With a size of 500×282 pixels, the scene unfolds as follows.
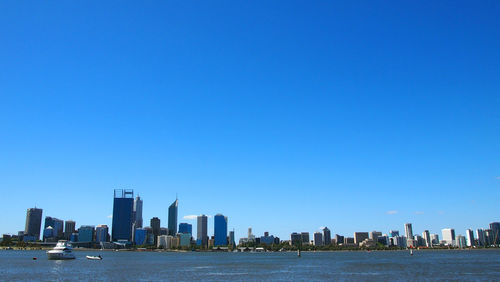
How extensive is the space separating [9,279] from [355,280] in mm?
66136

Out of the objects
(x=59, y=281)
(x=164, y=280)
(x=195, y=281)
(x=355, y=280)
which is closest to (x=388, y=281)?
(x=355, y=280)

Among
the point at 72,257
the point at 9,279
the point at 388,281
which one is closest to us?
the point at 388,281

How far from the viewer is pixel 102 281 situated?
255ft

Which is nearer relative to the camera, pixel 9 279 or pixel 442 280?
pixel 442 280

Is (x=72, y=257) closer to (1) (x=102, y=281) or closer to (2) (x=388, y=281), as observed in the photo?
(1) (x=102, y=281)

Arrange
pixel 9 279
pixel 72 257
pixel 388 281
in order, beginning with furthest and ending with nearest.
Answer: pixel 72 257
pixel 9 279
pixel 388 281

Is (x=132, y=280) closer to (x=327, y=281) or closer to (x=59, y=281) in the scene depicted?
(x=59, y=281)

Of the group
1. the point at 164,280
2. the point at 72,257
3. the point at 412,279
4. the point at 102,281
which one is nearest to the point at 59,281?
the point at 102,281

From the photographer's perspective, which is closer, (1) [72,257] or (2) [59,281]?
(2) [59,281]

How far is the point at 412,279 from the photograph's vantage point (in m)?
77.9

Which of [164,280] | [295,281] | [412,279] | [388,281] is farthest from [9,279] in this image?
[412,279]

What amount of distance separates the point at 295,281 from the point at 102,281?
35.5 metres

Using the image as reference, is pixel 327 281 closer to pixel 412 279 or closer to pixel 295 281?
pixel 295 281

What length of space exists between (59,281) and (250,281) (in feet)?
116
